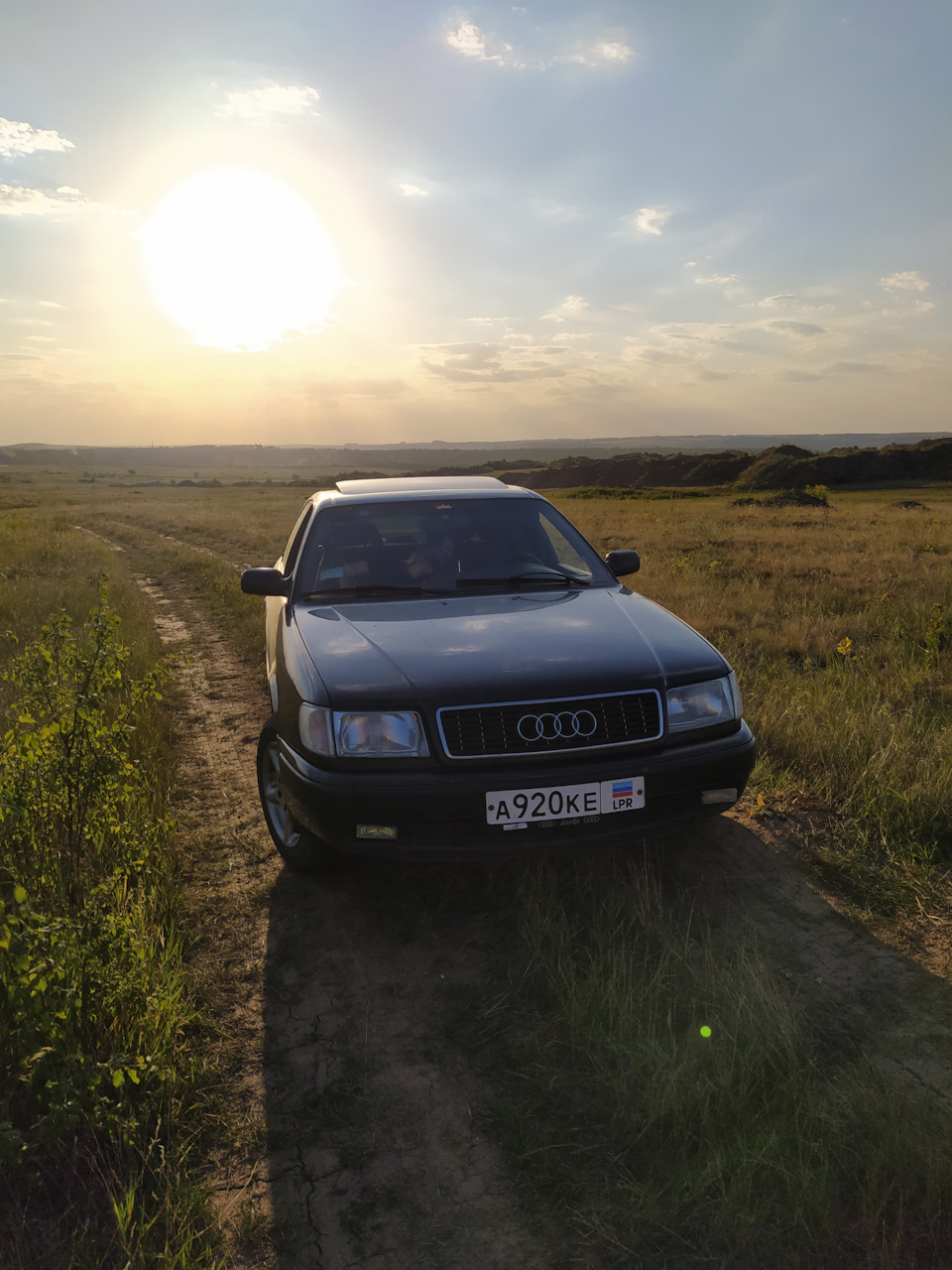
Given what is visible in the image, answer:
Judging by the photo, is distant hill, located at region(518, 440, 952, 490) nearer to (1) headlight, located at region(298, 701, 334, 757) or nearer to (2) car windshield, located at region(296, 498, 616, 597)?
(2) car windshield, located at region(296, 498, 616, 597)

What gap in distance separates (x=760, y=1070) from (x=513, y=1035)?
73 centimetres

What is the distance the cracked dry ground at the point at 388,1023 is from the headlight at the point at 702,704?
2.56ft

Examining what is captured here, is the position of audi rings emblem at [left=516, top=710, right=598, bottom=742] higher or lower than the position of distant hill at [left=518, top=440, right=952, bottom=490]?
lower

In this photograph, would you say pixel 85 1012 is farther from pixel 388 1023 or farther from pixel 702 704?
pixel 702 704

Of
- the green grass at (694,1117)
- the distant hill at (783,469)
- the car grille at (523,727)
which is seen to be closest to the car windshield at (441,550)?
the car grille at (523,727)

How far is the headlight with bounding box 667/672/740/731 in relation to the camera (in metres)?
3.20

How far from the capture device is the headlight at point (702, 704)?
10.5ft

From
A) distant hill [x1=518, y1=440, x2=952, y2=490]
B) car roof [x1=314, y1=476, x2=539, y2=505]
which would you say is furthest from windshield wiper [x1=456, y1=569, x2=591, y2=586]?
distant hill [x1=518, y1=440, x2=952, y2=490]

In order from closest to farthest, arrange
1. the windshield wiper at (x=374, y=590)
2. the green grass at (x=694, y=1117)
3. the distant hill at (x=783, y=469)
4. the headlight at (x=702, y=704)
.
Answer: the green grass at (x=694, y=1117), the headlight at (x=702, y=704), the windshield wiper at (x=374, y=590), the distant hill at (x=783, y=469)

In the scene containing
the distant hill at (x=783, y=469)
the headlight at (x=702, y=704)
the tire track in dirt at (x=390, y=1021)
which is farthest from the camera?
the distant hill at (x=783, y=469)

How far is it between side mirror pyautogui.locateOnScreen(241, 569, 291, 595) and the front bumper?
1413 millimetres

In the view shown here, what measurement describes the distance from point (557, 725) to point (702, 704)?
0.66m

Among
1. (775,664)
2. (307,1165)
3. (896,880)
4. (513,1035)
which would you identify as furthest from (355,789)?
(775,664)

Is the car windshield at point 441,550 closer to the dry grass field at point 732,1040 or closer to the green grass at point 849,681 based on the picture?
the dry grass field at point 732,1040
